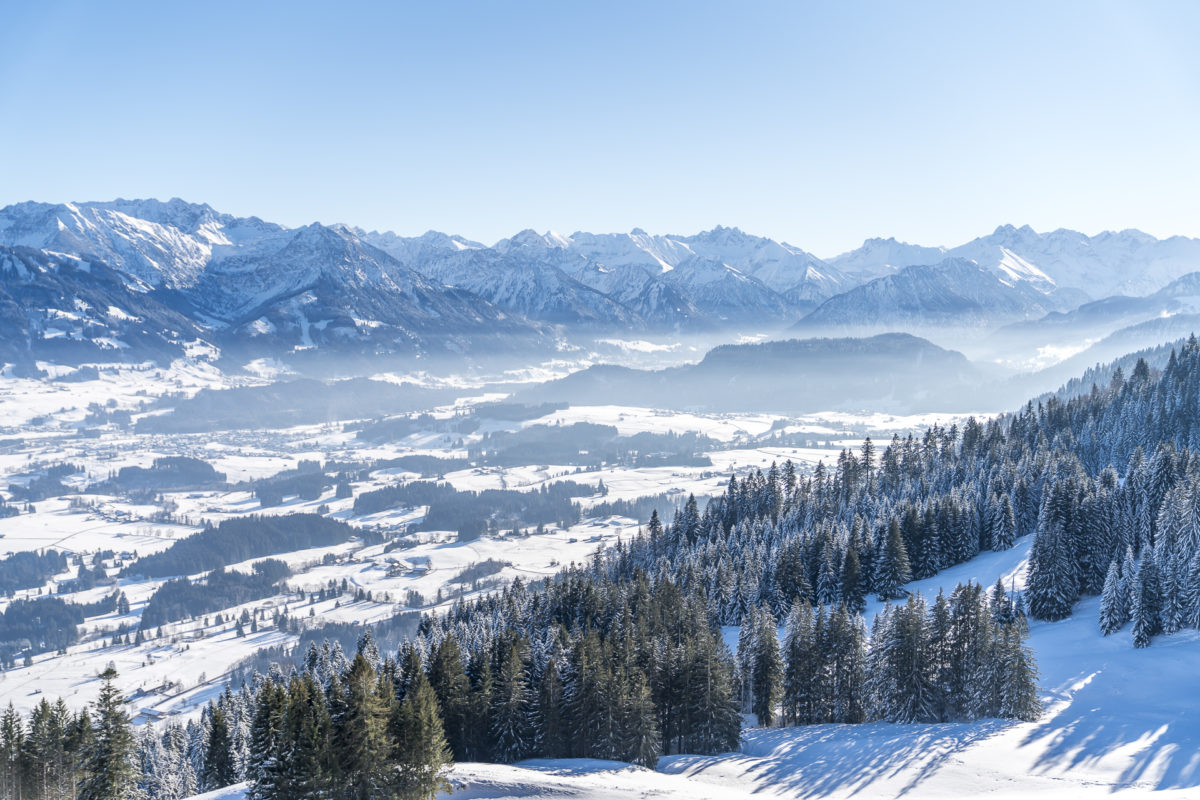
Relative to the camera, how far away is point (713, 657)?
66625 mm

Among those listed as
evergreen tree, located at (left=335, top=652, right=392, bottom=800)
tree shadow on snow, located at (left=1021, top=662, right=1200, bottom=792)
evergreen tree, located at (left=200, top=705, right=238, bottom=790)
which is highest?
evergreen tree, located at (left=335, top=652, right=392, bottom=800)

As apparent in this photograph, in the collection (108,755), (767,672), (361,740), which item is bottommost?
(767,672)

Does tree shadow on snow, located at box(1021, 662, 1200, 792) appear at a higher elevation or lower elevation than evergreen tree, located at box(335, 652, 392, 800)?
lower

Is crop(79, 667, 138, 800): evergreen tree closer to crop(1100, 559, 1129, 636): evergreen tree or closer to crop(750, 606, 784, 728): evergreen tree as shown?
crop(750, 606, 784, 728): evergreen tree

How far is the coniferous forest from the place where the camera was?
151 feet

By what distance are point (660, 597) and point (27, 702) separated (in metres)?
121

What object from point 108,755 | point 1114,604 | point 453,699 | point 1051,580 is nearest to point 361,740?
point 108,755

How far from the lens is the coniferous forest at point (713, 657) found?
46.0 meters

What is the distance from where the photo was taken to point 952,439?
158125mm

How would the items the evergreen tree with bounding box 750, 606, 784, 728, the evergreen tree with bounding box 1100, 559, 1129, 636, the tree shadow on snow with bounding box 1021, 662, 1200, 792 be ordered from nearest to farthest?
the tree shadow on snow with bounding box 1021, 662, 1200, 792 → the evergreen tree with bounding box 750, 606, 784, 728 → the evergreen tree with bounding box 1100, 559, 1129, 636

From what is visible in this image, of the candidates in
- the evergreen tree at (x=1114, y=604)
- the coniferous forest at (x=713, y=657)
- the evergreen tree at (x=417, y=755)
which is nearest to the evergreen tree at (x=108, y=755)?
the coniferous forest at (x=713, y=657)

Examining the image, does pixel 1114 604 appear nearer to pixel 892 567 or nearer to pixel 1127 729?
pixel 1127 729

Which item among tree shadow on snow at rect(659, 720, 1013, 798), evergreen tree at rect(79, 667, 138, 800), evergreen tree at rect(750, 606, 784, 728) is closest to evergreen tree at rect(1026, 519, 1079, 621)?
tree shadow on snow at rect(659, 720, 1013, 798)

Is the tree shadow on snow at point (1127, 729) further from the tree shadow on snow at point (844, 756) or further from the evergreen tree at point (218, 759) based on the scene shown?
the evergreen tree at point (218, 759)
